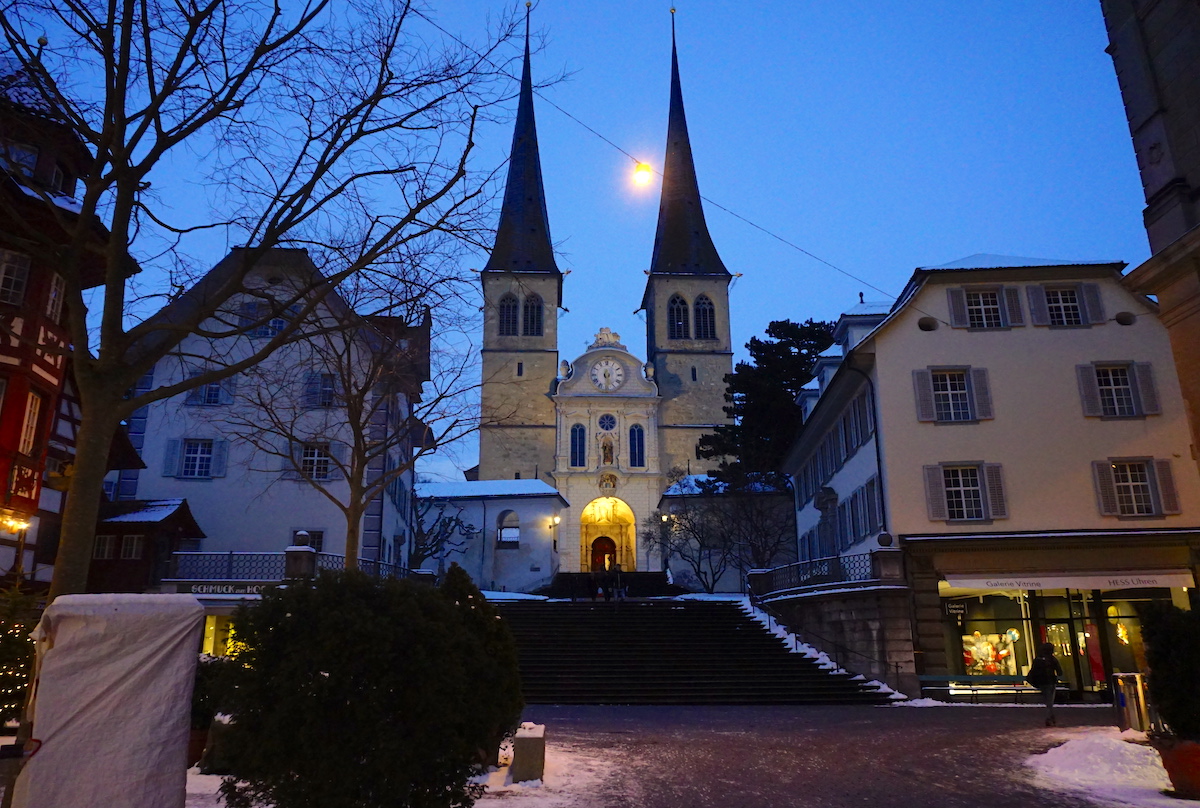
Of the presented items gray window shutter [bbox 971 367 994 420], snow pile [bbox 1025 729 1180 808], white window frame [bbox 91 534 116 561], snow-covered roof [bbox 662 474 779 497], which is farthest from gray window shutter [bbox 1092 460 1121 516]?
white window frame [bbox 91 534 116 561]

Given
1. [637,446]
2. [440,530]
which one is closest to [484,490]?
[440,530]

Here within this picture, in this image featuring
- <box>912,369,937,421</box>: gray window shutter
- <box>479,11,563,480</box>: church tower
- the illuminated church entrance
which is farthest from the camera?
<box>479,11,563,480</box>: church tower

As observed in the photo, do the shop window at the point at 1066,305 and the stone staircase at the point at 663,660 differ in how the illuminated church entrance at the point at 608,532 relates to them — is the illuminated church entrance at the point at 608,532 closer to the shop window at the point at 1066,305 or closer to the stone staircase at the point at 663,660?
the stone staircase at the point at 663,660

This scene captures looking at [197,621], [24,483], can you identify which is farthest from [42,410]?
[197,621]

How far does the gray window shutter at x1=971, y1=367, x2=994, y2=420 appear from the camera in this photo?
2467 cm

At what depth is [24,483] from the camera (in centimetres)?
2027

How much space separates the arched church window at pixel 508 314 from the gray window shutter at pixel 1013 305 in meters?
49.9

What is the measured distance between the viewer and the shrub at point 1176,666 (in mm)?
8617

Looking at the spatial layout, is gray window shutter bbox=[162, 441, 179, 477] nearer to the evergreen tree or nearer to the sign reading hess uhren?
the sign reading hess uhren

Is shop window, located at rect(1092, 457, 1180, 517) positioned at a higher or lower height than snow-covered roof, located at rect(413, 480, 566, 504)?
lower

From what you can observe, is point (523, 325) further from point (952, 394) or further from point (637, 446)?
point (952, 394)

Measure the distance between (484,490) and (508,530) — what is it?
281 centimetres

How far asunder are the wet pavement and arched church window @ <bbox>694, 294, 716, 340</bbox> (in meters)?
56.4

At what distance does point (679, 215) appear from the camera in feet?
260
